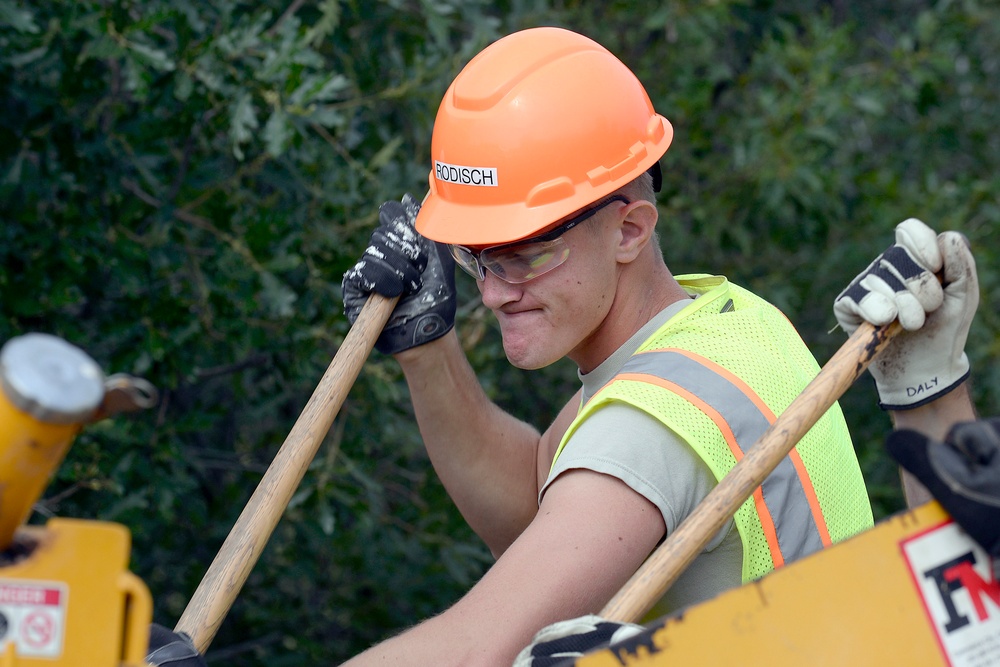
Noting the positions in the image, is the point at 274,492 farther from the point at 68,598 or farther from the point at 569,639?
the point at 68,598

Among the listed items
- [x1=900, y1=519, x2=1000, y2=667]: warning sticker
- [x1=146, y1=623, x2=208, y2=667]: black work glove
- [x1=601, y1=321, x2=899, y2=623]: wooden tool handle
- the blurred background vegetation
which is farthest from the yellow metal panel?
the blurred background vegetation

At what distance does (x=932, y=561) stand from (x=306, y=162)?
8.43 feet

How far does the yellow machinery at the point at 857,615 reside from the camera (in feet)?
5.59

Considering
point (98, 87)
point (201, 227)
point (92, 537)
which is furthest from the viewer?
point (201, 227)

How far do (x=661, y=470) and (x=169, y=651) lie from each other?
91cm

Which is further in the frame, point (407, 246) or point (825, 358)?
point (825, 358)

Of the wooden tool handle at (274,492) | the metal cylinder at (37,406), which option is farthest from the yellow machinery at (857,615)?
the wooden tool handle at (274,492)

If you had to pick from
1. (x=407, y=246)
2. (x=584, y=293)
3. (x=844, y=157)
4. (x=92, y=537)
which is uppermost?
(x=92, y=537)

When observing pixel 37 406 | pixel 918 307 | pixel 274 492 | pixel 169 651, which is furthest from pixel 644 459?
pixel 37 406

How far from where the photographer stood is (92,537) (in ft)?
4.80

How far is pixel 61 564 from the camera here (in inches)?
57.4

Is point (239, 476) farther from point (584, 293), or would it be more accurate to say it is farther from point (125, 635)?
point (125, 635)

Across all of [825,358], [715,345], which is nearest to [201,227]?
[715,345]

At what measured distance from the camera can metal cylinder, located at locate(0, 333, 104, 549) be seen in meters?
1.34
